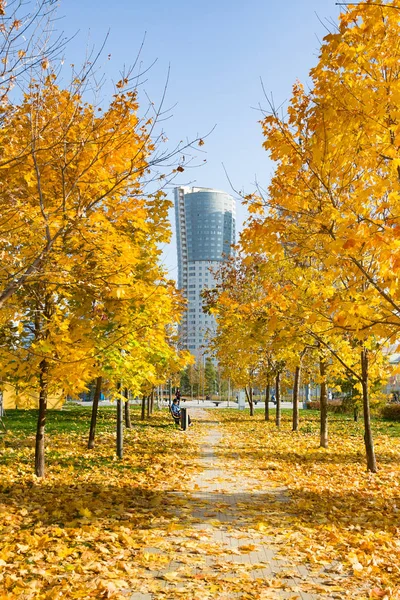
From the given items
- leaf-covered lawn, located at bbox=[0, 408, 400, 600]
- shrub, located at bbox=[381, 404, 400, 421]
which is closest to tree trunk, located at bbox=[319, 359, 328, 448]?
leaf-covered lawn, located at bbox=[0, 408, 400, 600]

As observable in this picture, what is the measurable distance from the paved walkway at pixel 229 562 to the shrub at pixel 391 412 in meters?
23.2

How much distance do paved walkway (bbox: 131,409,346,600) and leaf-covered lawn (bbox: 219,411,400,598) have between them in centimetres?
22

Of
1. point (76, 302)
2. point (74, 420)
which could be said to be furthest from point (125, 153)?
point (74, 420)

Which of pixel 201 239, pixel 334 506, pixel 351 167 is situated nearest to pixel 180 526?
pixel 334 506

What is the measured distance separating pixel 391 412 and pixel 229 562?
26920 millimetres

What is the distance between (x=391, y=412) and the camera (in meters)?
29.4

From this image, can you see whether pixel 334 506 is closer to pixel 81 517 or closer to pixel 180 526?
pixel 180 526

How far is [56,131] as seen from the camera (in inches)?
230

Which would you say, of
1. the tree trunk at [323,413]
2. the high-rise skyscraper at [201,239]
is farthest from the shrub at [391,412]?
the high-rise skyscraper at [201,239]

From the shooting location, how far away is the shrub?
29.0 meters

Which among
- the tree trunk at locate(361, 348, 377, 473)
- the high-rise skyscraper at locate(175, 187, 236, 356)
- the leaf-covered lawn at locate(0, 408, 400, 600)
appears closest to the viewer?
the leaf-covered lawn at locate(0, 408, 400, 600)

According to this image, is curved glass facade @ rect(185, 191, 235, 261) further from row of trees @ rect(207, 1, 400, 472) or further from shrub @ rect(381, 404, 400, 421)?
row of trees @ rect(207, 1, 400, 472)

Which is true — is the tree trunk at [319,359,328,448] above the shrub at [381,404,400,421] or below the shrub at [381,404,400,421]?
above

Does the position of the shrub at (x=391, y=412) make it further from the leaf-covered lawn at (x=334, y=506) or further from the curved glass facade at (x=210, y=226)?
the curved glass facade at (x=210, y=226)
